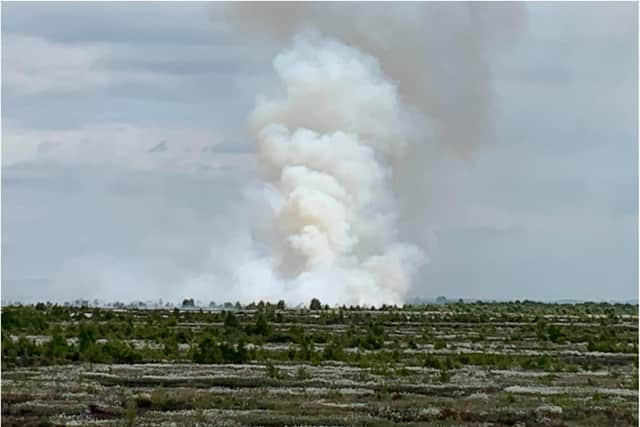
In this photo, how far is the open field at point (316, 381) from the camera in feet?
116

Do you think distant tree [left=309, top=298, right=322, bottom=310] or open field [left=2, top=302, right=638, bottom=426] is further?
distant tree [left=309, top=298, right=322, bottom=310]

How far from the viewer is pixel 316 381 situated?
A: 1772 inches

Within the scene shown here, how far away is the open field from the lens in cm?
3538

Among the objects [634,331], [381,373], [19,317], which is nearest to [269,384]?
[381,373]

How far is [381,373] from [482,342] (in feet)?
92.6

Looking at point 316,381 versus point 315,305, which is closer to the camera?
point 316,381

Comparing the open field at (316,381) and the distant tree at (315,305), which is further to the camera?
the distant tree at (315,305)

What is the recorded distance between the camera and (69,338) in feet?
236

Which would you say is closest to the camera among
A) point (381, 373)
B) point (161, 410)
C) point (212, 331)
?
point (161, 410)

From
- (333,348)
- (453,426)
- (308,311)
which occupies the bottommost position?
(453,426)

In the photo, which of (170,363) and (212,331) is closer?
(170,363)

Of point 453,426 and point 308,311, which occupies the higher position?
point 308,311

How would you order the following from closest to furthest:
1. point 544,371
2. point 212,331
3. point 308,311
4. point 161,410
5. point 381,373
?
point 161,410, point 381,373, point 544,371, point 212,331, point 308,311

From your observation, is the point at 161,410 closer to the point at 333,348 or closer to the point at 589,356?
the point at 333,348
